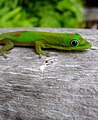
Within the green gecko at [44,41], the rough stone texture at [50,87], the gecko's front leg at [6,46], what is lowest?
the rough stone texture at [50,87]

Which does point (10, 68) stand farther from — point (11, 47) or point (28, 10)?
point (28, 10)

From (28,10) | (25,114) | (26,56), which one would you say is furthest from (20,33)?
(28,10)

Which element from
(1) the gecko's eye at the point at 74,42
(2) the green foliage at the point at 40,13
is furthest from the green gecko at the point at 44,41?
(2) the green foliage at the point at 40,13

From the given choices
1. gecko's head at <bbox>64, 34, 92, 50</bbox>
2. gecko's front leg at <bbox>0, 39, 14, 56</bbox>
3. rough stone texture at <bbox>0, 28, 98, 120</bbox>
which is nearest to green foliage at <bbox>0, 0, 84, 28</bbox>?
gecko's front leg at <bbox>0, 39, 14, 56</bbox>

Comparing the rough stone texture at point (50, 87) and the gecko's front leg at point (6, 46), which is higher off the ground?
the gecko's front leg at point (6, 46)

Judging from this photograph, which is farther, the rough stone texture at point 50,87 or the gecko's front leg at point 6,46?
the gecko's front leg at point 6,46

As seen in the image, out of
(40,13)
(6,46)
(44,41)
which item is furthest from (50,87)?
(40,13)

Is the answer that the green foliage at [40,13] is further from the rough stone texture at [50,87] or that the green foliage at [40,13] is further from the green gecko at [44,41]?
the rough stone texture at [50,87]

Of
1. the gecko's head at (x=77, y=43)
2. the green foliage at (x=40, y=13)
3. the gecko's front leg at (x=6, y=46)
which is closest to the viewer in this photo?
the gecko's head at (x=77, y=43)

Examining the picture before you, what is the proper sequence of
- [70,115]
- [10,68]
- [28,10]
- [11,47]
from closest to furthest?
[70,115]
[10,68]
[11,47]
[28,10]
